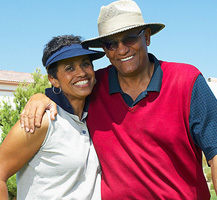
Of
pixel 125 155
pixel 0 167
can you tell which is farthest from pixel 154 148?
pixel 0 167

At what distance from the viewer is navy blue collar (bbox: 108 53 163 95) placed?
308 cm

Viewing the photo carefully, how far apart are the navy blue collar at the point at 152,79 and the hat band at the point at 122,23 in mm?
356

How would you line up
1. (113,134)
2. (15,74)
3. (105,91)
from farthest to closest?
1. (15,74)
2. (105,91)
3. (113,134)

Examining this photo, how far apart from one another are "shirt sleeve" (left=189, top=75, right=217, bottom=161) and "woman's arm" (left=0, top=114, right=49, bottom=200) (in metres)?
1.18

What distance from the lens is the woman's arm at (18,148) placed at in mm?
2881

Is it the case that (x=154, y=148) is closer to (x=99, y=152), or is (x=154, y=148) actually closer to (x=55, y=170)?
(x=99, y=152)

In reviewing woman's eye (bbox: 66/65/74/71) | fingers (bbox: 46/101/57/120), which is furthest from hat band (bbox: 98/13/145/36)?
fingers (bbox: 46/101/57/120)

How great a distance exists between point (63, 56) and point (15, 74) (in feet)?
59.2

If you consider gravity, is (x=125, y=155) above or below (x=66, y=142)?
below

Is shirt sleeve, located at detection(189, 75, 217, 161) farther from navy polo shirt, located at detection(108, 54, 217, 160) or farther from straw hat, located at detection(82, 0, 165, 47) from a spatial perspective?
straw hat, located at detection(82, 0, 165, 47)

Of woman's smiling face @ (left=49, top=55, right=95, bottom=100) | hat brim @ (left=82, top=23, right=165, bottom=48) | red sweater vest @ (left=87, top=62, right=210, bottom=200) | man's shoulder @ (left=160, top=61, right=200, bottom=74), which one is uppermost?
hat brim @ (left=82, top=23, right=165, bottom=48)

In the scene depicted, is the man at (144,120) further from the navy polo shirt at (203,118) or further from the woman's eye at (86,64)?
the woman's eye at (86,64)

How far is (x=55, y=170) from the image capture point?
9.64ft

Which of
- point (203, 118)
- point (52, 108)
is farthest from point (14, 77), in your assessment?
point (203, 118)
